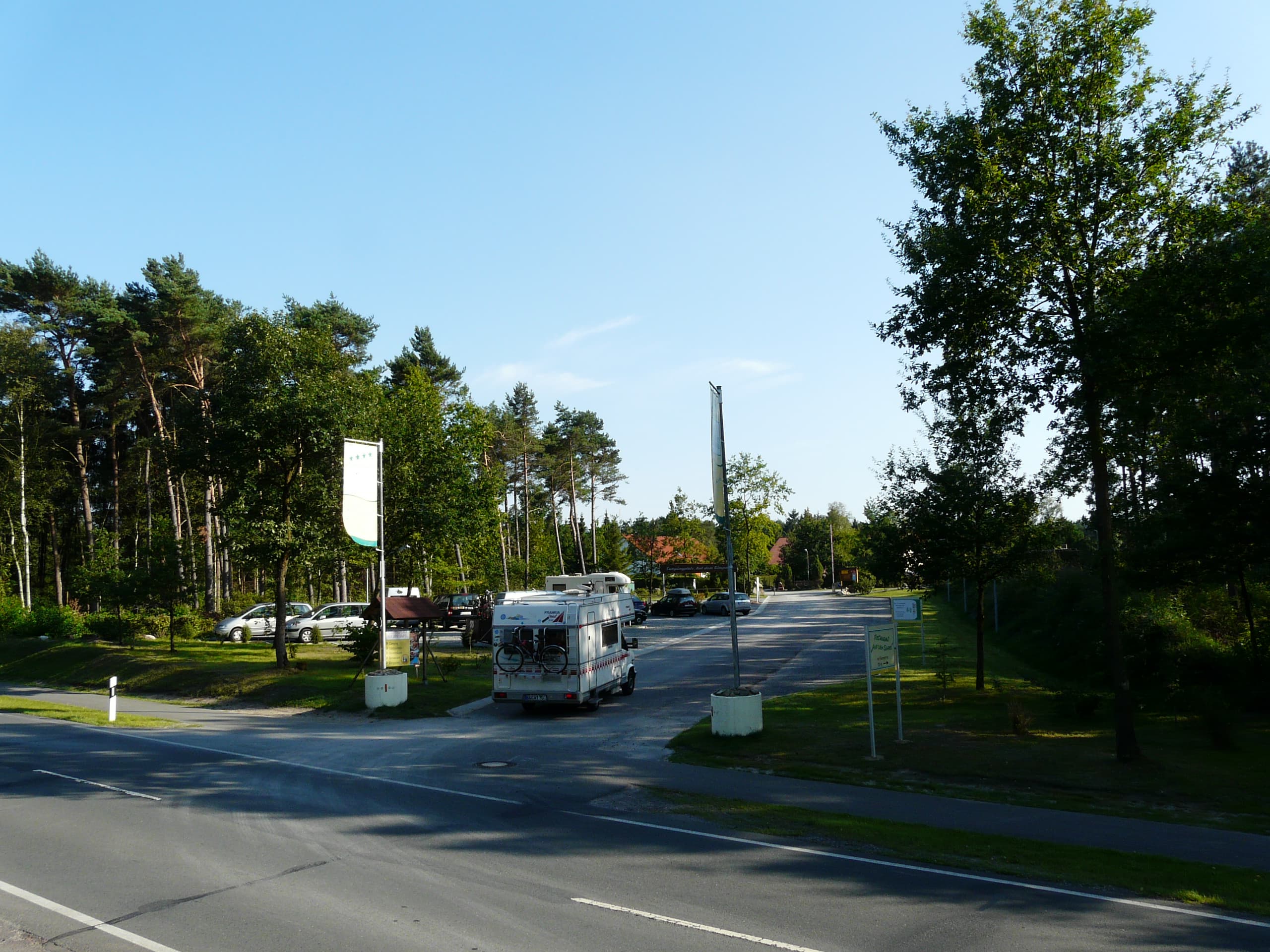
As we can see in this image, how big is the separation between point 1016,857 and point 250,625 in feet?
121

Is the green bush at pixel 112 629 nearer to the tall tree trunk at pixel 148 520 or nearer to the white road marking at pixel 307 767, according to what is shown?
the tall tree trunk at pixel 148 520

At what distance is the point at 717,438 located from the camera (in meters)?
17.8

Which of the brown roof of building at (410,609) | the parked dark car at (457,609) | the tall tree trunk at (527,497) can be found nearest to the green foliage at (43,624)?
the parked dark car at (457,609)

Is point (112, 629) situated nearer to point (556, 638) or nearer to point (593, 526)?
point (556, 638)

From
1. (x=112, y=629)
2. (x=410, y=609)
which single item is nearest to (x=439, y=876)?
(x=410, y=609)

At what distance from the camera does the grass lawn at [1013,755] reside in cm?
1174

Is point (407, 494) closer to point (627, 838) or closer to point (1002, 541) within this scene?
point (1002, 541)

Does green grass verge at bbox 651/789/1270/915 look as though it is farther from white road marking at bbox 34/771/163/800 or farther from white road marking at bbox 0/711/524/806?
white road marking at bbox 34/771/163/800

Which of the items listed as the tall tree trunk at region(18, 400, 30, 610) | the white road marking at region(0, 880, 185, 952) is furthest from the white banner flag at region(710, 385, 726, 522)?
the tall tree trunk at region(18, 400, 30, 610)

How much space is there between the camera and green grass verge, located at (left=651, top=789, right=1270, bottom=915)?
802 centimetres

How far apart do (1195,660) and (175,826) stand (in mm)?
20874

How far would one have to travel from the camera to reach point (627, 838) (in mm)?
9828

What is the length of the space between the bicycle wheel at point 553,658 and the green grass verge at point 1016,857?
8.91 metres

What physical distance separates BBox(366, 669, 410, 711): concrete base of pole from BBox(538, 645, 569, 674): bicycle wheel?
4062 millimetres
